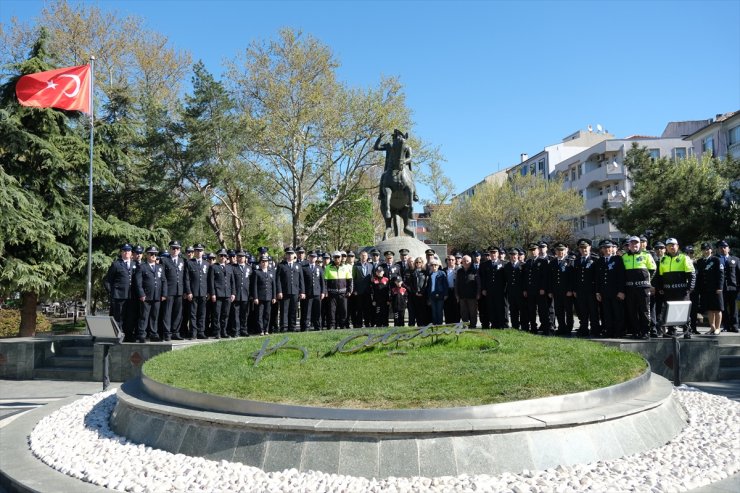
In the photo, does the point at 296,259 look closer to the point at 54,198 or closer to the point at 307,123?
the point at 54,198

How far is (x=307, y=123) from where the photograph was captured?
101 feet

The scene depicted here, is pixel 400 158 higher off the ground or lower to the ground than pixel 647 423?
higher

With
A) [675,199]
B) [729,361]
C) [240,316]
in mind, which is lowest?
[729,361]

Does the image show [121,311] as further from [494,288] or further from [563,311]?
[563,311]

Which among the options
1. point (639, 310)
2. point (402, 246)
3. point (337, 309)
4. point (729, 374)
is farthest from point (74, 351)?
point (729, 374)

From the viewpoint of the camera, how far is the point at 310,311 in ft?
43.6

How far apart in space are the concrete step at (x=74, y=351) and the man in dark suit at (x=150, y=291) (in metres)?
1.76

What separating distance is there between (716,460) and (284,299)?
30.3 ft

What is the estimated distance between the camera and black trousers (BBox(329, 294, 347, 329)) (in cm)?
1337

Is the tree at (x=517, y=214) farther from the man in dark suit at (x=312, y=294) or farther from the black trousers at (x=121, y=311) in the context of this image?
the black trousers at (x=121, y=311)

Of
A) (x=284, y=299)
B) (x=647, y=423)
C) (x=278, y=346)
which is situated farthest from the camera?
(x=284, y=299)

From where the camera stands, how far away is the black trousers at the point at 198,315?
480 inches

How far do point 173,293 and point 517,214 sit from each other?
37199mm

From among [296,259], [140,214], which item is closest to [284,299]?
[296,259]
